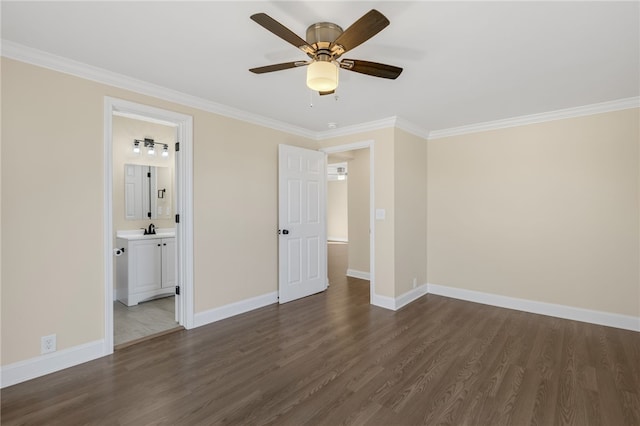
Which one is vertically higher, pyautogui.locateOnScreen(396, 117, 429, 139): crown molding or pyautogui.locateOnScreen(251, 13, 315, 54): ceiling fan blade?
pyautogui.locateOnScreen(396, 117, 429, 139): crown molding

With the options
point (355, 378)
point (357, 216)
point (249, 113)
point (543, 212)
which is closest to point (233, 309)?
point (355, 378)

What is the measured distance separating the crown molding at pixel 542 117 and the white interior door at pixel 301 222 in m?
1.93

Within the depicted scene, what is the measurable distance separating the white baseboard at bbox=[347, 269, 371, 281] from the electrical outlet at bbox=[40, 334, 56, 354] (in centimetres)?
442

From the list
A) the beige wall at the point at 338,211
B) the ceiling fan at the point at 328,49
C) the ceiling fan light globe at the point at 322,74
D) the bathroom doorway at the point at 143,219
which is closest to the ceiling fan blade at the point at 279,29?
the ceiling fan at the point at 328,49

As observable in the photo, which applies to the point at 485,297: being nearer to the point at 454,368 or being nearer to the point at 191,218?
the point at 454,368

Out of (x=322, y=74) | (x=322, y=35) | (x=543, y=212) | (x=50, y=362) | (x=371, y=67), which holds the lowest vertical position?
(x=50, y=362)

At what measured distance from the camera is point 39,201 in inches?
96.3

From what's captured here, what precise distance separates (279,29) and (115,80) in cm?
200

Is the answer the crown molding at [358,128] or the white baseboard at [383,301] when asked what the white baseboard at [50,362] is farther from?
the crown molding at [358,128]

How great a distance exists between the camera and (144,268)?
169 inches

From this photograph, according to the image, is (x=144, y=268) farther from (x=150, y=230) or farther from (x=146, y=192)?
(x=146, y=192)

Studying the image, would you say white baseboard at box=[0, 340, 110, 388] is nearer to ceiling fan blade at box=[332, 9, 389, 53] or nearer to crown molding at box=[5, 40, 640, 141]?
crown molding at box=[5, 40, 640, 141]

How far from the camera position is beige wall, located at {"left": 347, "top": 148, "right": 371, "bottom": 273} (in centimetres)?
582

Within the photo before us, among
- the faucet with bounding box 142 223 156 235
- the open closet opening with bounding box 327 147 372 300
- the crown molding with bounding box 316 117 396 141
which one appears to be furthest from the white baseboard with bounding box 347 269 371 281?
the faucet with bounding box 142 223 156 235
